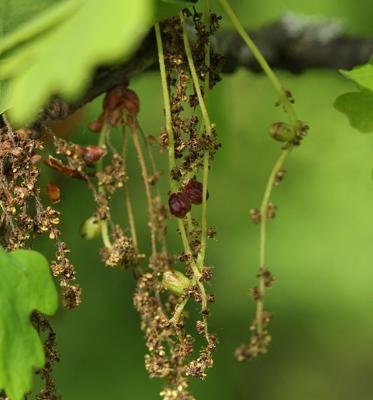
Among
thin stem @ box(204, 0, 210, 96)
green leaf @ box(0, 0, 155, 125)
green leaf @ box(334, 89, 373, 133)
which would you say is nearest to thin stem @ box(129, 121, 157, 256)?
thin stem @ box(204, 0, 210, 96)

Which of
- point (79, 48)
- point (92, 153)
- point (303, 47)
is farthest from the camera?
point (303, 47)

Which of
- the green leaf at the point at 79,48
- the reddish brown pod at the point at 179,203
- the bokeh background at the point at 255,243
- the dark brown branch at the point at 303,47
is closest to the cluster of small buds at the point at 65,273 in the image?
the reddish brown pod at the point at 179,203

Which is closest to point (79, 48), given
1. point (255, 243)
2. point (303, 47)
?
point (303, 47)

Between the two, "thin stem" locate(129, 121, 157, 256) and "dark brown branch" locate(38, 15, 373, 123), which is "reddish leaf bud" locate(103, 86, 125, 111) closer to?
"thin stem" locate(129, 121, 157, 256)

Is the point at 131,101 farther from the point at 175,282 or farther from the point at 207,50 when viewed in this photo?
the point at 175,282

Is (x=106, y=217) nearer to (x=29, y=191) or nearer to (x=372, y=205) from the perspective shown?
(x=29, y=191)
